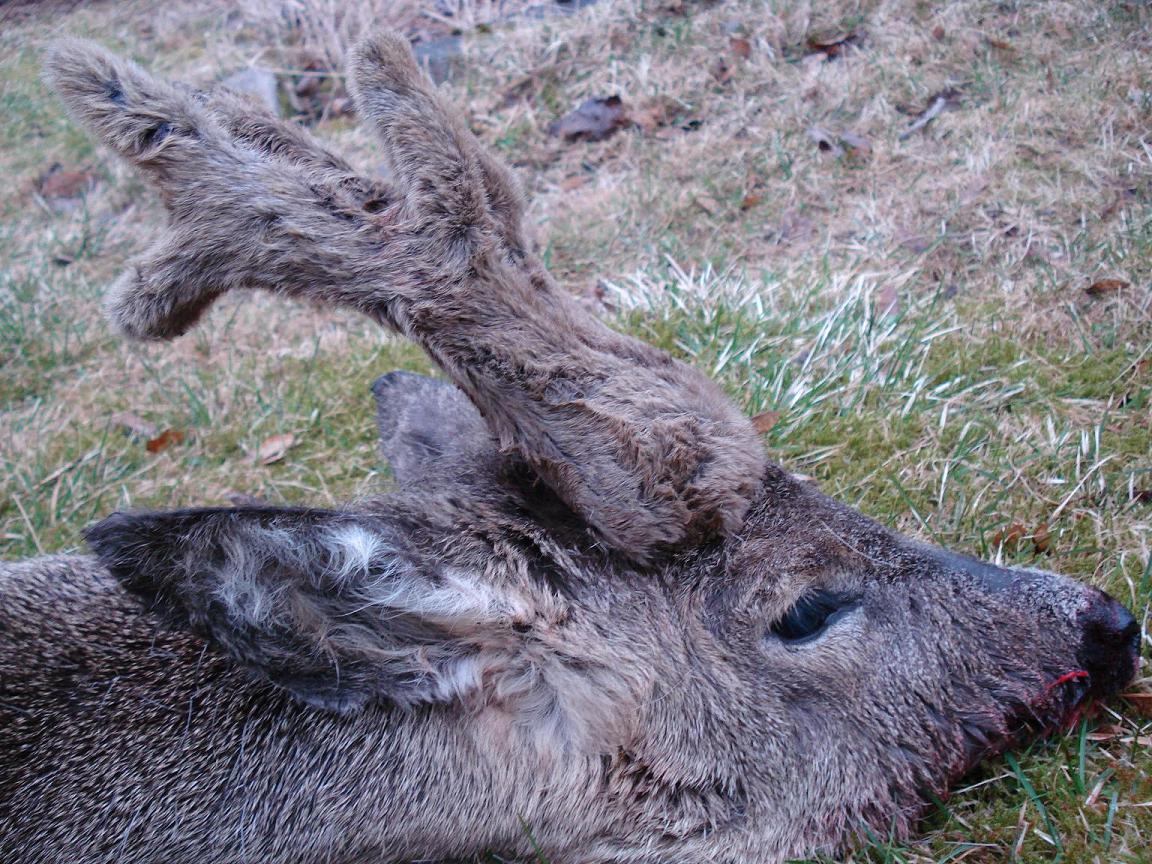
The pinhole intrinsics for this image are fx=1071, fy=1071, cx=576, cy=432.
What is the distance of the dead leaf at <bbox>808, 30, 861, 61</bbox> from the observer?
7882 millimetres

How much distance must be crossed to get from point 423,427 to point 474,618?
1139mm

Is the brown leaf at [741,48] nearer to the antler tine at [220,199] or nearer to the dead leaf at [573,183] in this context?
the dead leaf at [573,183]

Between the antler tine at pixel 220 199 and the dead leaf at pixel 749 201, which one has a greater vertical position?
the antler tine at pixel 220 199

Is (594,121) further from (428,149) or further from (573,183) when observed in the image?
(428,149)

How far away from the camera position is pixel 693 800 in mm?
2701

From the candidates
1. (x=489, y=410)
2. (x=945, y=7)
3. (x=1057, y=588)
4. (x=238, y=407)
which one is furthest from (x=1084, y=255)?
(x=238, y=407)

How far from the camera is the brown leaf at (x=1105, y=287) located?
15.8 ft

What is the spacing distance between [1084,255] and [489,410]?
380cm

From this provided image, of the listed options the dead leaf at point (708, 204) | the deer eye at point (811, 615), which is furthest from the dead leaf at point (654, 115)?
the deer eye at point (811, 615)

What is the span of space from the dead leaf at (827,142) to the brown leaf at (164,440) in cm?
432

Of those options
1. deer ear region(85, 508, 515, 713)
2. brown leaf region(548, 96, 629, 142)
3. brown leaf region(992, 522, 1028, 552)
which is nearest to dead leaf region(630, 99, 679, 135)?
brown leaf region(548, 96, 629, 142)

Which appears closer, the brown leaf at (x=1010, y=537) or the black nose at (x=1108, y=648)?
the black nose at (x=1108, y=648)

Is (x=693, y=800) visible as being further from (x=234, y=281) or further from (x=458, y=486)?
(x=234, y=281)

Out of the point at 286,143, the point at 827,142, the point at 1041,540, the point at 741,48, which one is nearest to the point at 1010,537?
the point at 1041,540
